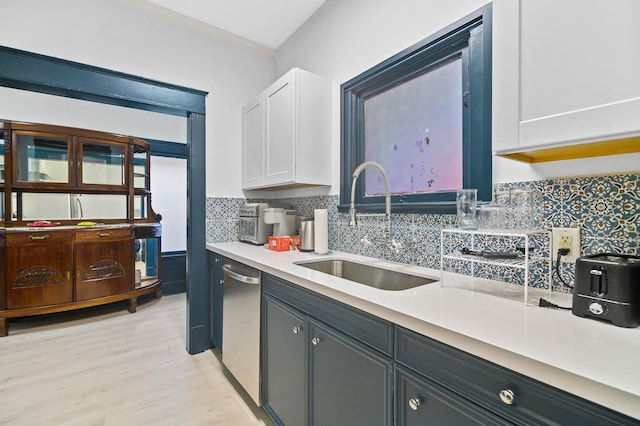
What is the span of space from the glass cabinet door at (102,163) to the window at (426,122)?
10.1 feet

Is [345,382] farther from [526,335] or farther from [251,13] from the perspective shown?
[251,13]

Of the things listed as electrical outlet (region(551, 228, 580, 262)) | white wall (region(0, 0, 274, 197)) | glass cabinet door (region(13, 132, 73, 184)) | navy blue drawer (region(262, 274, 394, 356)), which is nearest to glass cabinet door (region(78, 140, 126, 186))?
glass cabinet door (region(13, 132, 73, 184))

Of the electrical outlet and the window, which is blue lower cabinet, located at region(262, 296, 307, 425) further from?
the electrical outlet

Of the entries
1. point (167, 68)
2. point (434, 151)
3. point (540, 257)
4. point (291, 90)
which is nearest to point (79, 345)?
point (167, 68)

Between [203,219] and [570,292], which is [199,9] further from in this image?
[570,292]

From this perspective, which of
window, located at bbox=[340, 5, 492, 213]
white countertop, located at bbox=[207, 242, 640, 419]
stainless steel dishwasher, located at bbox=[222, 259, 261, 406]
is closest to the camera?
white countertop, located at bbox=[207, 242, 640, 419]

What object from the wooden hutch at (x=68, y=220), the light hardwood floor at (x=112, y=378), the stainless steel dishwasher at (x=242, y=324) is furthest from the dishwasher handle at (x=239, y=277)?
the wooden hutch at (x=68, y=220)

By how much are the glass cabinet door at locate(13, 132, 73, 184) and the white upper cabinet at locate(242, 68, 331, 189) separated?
8.45ft

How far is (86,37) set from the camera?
7.11ft

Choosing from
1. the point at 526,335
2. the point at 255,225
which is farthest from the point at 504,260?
the point at 255,225

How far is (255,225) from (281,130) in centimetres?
79

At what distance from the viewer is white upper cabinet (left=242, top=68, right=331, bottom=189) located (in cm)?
213

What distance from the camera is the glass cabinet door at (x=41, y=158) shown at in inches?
126

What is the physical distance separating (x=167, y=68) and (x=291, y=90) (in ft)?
3.74
